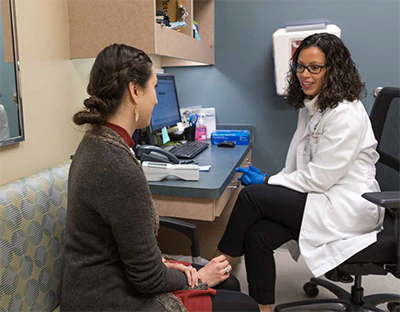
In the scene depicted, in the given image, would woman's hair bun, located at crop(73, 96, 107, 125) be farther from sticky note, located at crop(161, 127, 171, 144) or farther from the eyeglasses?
sticky note, located at crop(161, 127, 171, 144)

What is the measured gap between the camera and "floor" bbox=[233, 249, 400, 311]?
204 cm

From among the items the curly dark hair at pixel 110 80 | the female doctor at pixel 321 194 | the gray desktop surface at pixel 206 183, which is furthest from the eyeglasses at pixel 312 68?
the curly dark hair at pixel 110 80

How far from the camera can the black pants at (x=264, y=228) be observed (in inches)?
61.7

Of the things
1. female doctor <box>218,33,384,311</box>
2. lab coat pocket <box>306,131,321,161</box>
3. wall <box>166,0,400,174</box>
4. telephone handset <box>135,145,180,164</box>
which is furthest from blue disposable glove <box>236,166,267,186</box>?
wall <box>166,0,400,174</box>

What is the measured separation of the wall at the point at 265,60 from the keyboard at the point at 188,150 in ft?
1.91

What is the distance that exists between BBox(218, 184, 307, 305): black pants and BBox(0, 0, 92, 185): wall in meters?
0.86

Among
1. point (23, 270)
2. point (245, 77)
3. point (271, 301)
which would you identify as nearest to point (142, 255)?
point (23, 270)

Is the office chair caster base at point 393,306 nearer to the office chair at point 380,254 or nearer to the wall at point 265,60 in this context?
the office chair at point 380,254

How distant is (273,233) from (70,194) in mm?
952

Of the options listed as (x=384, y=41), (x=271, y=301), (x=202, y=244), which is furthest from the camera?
(x=384, y=41)

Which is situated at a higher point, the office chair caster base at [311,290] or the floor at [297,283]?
the office chair caster base at [311,290]

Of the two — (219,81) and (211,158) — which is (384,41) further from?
(211,158)

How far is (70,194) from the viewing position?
958mm

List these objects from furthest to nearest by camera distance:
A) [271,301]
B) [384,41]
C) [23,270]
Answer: [384,41]
[271,301]
[23,270]
